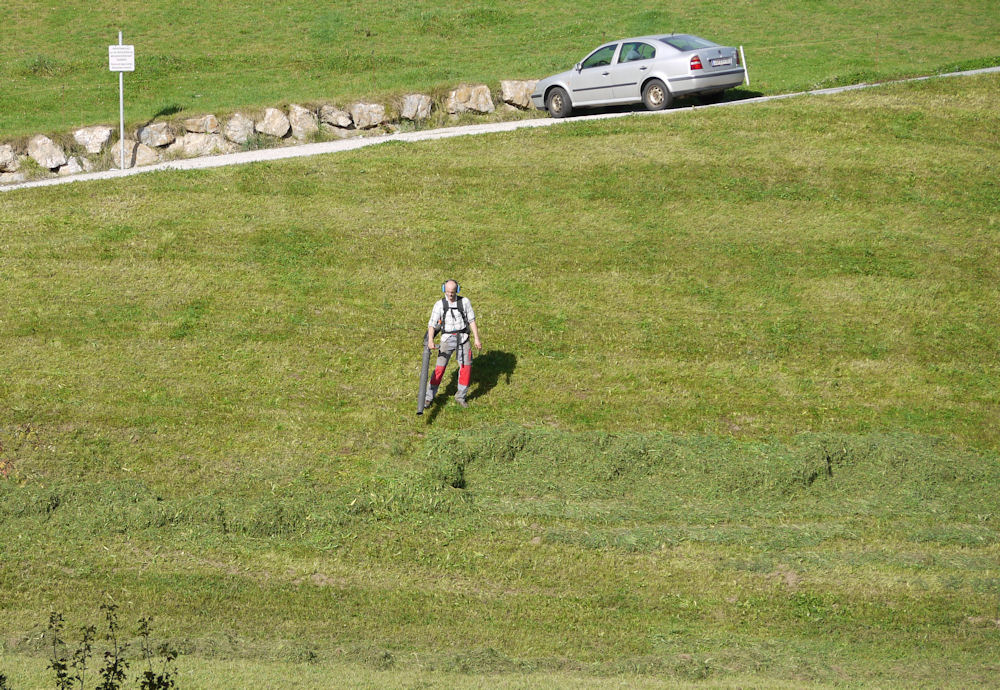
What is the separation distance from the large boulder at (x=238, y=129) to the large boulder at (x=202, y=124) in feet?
0.88

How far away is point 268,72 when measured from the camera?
1179 inches

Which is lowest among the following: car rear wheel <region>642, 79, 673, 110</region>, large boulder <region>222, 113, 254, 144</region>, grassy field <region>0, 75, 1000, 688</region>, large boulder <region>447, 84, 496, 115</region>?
grassy field <region>0, 75, 1000, 688</region>

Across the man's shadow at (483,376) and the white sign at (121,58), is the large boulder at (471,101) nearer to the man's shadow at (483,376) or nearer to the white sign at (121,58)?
the white sign at (121,58)

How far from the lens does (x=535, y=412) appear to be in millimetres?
14188

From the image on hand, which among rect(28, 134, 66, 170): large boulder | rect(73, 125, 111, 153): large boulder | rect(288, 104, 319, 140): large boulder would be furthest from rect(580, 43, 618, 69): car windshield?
rect(28, 134, 66, 170): large boulder

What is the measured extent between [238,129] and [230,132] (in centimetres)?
21

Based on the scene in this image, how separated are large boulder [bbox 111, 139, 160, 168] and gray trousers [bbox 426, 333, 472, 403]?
13.8 m

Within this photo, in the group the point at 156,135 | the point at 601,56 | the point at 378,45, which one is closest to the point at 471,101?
the point at 601,56

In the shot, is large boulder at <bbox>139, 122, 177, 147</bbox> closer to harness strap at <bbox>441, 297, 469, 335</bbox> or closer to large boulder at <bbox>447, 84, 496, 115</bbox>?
large boulder at <bbox>447, 84, 496, 115</bbox>

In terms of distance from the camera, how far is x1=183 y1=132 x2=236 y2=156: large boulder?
25.0 m

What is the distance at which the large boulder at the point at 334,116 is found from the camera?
26172 millimetres

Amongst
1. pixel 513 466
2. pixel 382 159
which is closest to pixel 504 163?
pixel 382 159

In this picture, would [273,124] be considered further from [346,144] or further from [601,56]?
[601,56]

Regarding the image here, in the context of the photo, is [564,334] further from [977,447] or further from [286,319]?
[977,447]
